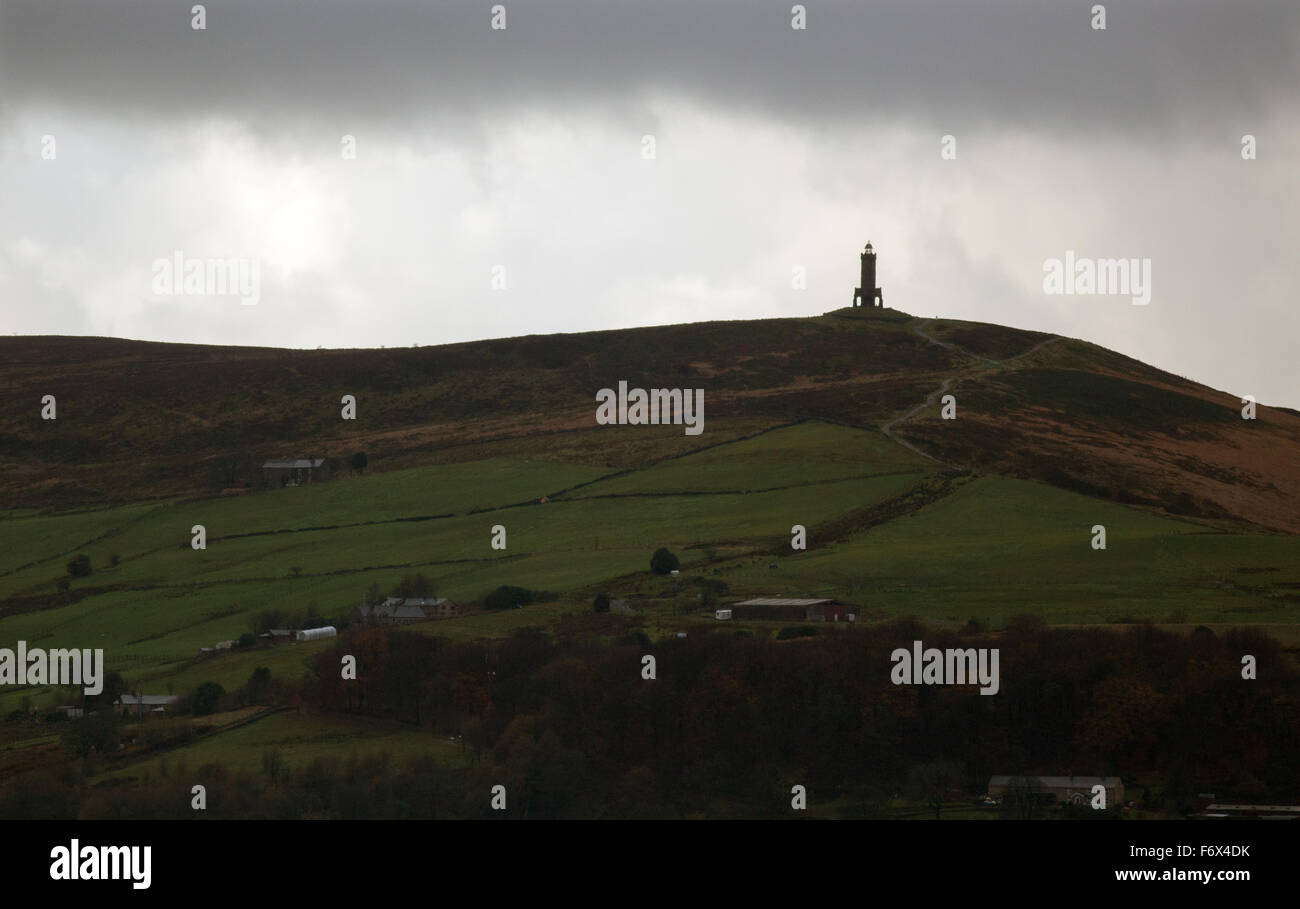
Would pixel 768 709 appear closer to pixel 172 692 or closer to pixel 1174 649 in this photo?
pixel 1174 649

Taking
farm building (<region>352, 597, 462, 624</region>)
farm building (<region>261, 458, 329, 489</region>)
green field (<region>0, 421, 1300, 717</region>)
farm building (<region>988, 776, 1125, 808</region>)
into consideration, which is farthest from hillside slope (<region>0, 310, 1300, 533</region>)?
farm building (<region>988, 776, 1125, 808</region>)

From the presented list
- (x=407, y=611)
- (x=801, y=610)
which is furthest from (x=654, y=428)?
(x=801, y=610)

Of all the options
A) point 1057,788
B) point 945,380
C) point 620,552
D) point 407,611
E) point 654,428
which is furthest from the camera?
point 945,380

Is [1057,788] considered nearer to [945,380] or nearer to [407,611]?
[407,611]

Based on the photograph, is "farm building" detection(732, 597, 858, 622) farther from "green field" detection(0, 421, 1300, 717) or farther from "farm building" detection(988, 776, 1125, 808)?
"farm building" detection(988, 776, 1125, 808)
